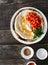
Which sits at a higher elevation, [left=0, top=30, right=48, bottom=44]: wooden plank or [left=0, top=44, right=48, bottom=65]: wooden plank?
[left=0, top=30, right=48, bottom=44]: wooden plank

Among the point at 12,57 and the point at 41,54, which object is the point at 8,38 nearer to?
the point at 12,57

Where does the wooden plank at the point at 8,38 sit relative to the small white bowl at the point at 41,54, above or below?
above

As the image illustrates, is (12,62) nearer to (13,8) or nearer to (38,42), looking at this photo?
(38,42)

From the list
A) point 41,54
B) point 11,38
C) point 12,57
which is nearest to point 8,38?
point 11,38

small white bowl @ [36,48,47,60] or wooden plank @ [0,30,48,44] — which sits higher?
wooden plank @ [0,30,48,44]

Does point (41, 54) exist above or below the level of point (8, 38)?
below
